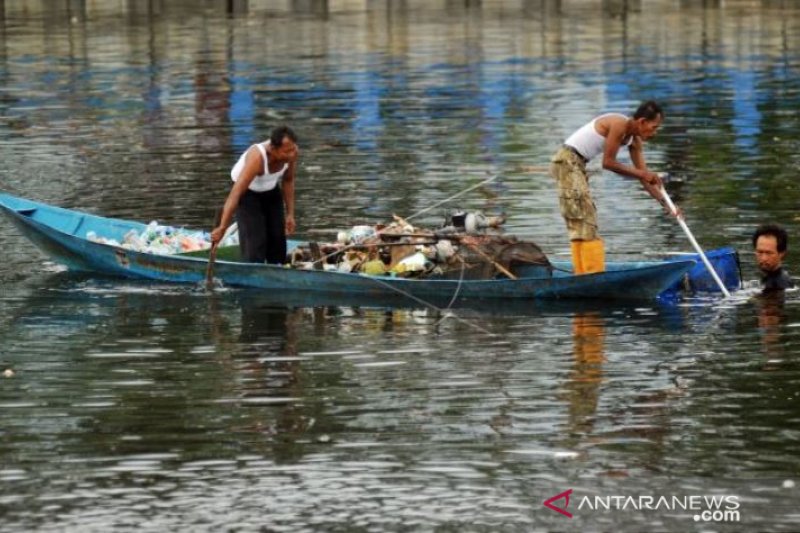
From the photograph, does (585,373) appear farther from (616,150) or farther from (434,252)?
(434,252)

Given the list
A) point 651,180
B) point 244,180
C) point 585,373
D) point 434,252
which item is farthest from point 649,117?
point 244,180

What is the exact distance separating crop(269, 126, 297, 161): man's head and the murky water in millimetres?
1202

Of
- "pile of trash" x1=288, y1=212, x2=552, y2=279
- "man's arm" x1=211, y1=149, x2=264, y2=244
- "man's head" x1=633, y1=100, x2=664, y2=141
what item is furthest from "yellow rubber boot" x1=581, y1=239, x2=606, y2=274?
"man's arm" x1=211, y1=149, x2=264, y2=244

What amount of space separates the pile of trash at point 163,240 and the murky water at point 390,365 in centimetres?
46

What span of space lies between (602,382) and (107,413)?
122 inches

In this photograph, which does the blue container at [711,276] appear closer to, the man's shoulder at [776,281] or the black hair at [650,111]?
the man's shoulder at [776,281]

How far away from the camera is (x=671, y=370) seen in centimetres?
1314

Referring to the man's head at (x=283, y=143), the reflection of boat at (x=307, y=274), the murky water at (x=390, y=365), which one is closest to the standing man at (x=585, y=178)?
the reflection of boat at (x=307, y=274)

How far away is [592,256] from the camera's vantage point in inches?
603

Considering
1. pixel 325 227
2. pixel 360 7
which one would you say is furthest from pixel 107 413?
pixel 360 7

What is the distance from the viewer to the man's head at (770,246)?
15.3 m

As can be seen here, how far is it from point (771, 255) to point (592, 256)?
1384mm

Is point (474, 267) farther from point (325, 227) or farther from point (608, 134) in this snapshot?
point (325, 227)

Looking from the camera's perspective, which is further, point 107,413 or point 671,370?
point 671,370
